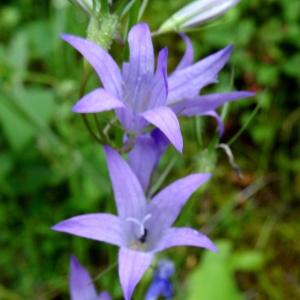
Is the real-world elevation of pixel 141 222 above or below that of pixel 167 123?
below

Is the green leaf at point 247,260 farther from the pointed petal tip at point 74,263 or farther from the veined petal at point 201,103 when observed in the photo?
the veined petal at point 201,103

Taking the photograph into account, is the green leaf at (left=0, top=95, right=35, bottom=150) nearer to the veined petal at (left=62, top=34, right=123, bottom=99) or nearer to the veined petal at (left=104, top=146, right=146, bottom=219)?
the veined petal at (left=104, top=146, right=146, bottom=219)

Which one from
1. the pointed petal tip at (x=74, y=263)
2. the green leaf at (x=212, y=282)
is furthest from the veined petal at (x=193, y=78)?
the green leaf at (x=212, y=282)

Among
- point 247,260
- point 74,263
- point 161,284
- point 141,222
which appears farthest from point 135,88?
point 247,260

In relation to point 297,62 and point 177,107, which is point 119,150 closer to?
point 177,107

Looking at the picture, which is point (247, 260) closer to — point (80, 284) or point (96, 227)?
point (80, 284)

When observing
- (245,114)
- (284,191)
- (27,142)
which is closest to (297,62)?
(245,114)
